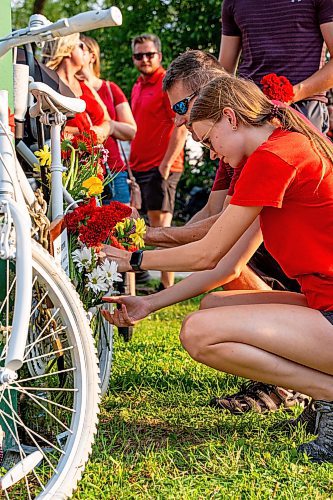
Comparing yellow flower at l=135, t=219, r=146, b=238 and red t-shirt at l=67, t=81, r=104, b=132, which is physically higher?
yellow flower at l=135, t=219, r=146, b=238

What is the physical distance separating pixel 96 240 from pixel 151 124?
419 centimetres

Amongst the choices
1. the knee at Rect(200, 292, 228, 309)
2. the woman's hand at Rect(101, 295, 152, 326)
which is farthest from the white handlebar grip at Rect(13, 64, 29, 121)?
the knee at Rect(200, 292, 228, 309)

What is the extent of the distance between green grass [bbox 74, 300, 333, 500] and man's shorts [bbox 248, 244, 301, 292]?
505 mm

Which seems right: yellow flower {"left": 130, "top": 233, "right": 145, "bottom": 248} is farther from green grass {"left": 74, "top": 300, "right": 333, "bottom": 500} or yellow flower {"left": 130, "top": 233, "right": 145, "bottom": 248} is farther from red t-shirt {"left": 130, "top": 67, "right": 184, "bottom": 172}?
red t-shirt {"left": 130, "top": 67, "right": 184, "bottom": 172}

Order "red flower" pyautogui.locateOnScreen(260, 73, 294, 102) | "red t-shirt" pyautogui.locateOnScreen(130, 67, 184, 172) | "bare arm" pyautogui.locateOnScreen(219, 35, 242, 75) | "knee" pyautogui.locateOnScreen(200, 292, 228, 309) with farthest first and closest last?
1. "red t-shirt" pyautogui.locateOnScreen(130, 67, 184, 172)
2. "bare arm" pyautogui.locateOnScreen(219, 35, 242, 75)
3. "red flower" pyautogui.locateOnScreen(260, 73, 294, 102)
4. "knee" pyautogui.locateOnScreen(200, 292, 228, 309)

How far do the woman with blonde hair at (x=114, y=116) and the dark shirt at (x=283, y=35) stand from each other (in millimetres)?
1428

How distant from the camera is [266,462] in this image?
3.11 meters

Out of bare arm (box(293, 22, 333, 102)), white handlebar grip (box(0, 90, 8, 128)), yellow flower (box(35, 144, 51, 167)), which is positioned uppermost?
white handlebar grip (box(0, 90, 8, 128))

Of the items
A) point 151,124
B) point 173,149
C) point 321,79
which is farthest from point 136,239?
point 151,124

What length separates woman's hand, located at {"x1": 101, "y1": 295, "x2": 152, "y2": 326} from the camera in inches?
134

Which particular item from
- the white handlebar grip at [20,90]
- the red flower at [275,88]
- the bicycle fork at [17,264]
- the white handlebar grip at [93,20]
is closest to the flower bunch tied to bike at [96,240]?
the white handlebar grip at [20,90]

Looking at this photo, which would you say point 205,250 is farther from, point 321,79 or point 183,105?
point 321,79

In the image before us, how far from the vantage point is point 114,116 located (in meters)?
6.12

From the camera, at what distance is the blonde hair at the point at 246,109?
3141 millimetres
